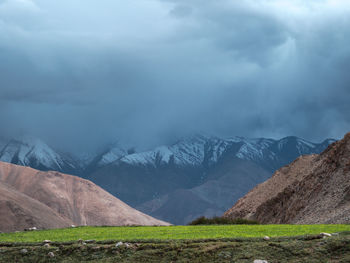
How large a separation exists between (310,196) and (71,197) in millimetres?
128271

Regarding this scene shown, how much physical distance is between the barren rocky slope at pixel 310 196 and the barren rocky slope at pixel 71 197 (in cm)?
9717

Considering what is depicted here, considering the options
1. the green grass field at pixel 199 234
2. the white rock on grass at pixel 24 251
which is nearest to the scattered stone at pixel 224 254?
the green grass field at pixel 199 234

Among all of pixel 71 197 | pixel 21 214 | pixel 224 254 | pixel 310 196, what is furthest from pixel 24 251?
pixel 71 197

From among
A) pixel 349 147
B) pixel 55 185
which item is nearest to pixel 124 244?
pixel 349 147

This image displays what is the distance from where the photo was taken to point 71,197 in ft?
557

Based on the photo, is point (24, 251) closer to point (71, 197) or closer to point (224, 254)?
point (224, 254)

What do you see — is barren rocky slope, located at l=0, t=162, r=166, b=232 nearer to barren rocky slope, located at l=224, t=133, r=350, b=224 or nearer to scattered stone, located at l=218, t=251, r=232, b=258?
barren rocky slope, located at l=224, t=133, r=350, b=224

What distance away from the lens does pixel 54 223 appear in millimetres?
113062

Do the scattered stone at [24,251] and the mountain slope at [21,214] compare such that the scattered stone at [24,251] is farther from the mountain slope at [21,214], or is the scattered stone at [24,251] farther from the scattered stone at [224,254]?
the mountain slope at [21,214]

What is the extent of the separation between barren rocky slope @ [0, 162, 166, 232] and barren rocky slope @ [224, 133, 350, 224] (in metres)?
97.2

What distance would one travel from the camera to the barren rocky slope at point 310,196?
46000mm

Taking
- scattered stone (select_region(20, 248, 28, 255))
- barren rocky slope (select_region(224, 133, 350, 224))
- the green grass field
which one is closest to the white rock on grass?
scattered stone (select_region(20, 248, 28, 255))

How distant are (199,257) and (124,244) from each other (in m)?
3.22

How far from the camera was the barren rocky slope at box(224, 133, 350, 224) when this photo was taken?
46.0 metres
